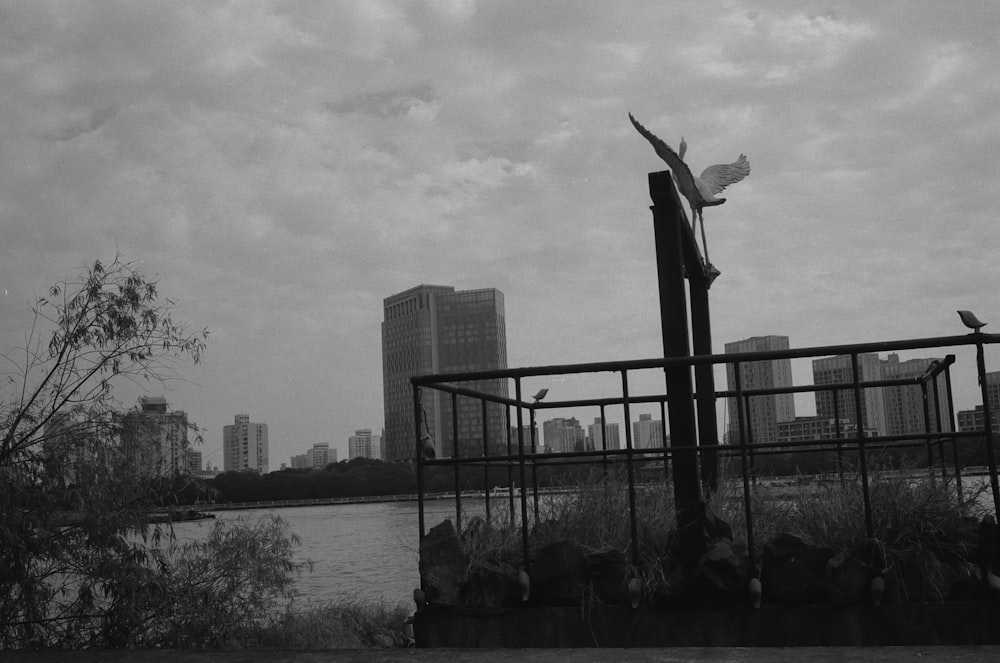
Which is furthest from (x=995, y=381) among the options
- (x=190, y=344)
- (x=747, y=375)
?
(x=190, y=344)

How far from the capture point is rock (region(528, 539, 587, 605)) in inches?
180

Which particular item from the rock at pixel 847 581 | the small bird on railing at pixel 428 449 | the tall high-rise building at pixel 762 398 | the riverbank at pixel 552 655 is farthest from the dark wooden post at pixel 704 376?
the riverbank at pixel 552 655

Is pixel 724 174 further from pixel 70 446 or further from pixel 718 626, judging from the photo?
pixel 70 446

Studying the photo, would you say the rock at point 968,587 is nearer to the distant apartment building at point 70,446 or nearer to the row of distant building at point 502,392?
the row of distant building at point 502,392

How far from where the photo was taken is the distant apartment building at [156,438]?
8.03 metres

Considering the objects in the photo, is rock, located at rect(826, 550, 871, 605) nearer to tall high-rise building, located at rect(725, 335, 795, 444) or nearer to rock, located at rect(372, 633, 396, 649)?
tall high-rise building, located at rect(725, 335, 795, 444)

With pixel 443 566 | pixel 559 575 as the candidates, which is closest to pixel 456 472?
pixel 443 566

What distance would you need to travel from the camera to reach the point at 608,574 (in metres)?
4.57

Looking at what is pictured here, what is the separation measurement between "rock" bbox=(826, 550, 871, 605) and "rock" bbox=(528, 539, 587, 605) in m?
1.18

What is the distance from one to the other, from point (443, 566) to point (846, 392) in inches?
171

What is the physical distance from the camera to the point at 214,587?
8844 mm

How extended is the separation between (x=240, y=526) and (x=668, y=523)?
6160mm

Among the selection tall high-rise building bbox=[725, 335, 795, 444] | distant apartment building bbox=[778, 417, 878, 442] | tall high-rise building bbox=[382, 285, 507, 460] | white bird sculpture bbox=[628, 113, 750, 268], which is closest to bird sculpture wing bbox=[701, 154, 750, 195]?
white bird sculpture bbox=[628, 113, 750, 268]

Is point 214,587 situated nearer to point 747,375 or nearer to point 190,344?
point 190,344
